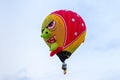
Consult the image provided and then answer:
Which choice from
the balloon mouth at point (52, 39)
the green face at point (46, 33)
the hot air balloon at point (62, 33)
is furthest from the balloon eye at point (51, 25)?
the balloon mouth at point (52, 39)

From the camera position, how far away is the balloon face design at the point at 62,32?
157 meters

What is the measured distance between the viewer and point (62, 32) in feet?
514

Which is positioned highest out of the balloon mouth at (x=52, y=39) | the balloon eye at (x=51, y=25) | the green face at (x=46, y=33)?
the balloon eye at (x=51, y=25)

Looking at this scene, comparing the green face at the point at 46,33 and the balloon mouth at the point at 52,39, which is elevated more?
the green face at the point at 46,33

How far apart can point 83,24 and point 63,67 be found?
7.86 m

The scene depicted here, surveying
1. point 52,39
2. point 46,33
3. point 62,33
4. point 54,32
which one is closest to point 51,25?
point 54,32

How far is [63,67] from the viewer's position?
157250 millimetres

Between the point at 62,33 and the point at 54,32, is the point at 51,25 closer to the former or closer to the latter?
the point at 54,32

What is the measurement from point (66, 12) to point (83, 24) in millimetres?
3294

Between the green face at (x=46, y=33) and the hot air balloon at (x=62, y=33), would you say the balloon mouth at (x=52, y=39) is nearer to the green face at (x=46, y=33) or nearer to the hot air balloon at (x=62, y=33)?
the hot air balloon at (x=62, y=33)

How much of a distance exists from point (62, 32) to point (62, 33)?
151 mm

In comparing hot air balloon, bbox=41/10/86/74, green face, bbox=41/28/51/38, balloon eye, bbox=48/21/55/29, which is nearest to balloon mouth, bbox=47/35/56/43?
hot air balloon, bbox=41/10/86/74

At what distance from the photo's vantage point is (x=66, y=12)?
15950cm

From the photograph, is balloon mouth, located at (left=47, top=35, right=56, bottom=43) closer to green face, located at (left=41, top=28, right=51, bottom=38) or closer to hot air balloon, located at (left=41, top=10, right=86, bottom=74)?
hot air balloon, located at (left=41, top=10, right=86, bottom=74)
